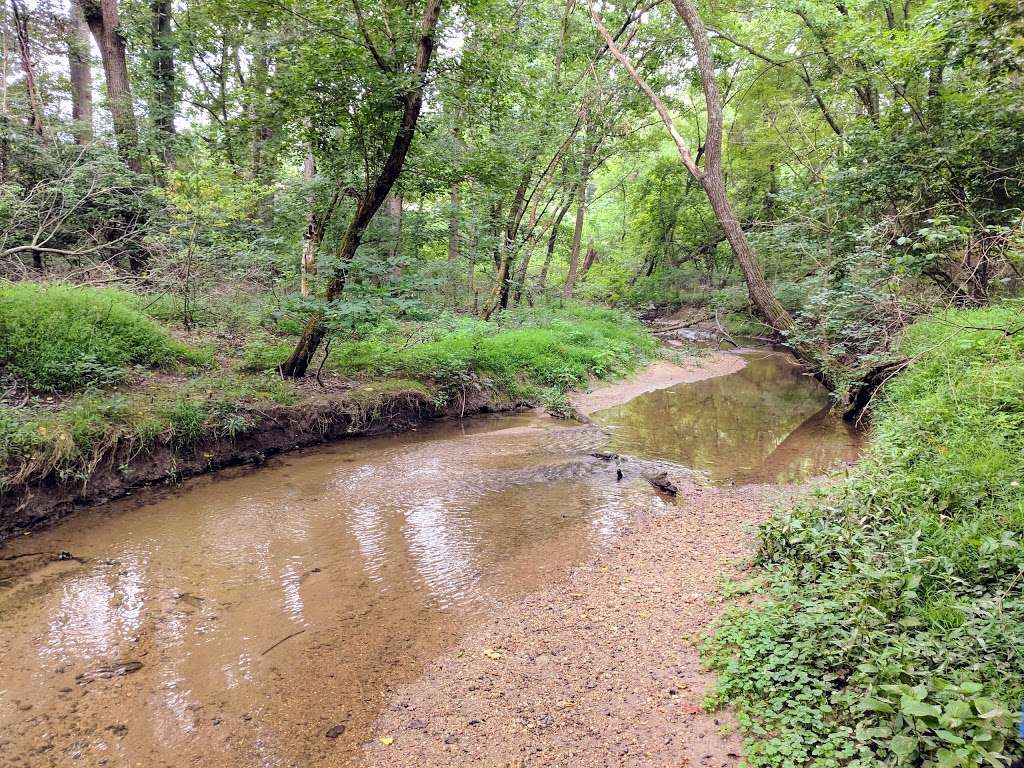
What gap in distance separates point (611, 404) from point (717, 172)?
17.1 feet

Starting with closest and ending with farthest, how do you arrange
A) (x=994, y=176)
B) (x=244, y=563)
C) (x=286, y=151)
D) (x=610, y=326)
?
(x=244, y=563), (x=994, y=176), (x=286, y=151), (x=610, y=326)

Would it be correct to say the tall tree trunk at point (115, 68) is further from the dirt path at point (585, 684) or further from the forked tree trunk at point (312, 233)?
the dirt path at point (585, 684)

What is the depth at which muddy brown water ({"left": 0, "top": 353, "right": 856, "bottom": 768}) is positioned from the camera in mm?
3061

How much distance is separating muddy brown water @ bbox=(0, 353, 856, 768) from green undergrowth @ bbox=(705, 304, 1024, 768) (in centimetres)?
202

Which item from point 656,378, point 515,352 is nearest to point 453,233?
point 515,352

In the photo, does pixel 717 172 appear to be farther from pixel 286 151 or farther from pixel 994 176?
pixel 286 151

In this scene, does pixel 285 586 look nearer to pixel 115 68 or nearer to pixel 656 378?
pixel 115 68

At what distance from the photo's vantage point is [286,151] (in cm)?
845

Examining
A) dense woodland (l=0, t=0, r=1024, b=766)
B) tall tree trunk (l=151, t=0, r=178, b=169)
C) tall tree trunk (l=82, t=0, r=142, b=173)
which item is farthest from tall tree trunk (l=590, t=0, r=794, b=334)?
tall tree trunk (l=151, t=0, r=178, b=169)

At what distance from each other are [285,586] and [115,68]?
1204 cm

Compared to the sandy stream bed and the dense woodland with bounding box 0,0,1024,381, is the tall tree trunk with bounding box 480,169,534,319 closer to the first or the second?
the dense woodland with bounding box 0,0,1024,381

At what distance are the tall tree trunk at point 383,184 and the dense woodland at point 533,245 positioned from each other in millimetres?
50

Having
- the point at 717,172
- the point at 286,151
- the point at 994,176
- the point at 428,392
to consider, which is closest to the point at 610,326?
the point at 717,172

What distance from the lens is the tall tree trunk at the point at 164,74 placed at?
11.9 metres
